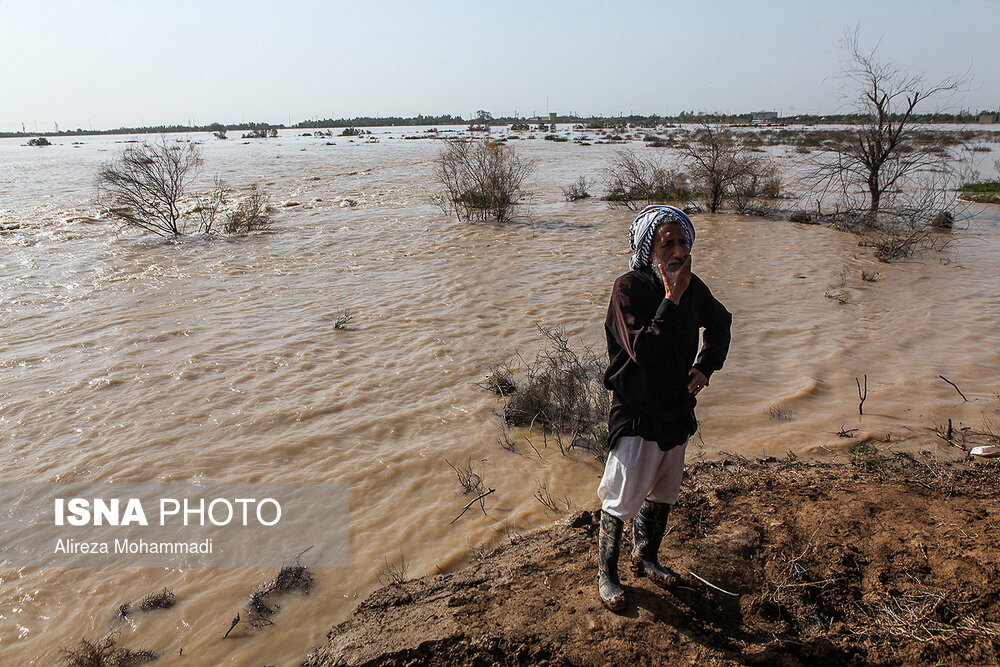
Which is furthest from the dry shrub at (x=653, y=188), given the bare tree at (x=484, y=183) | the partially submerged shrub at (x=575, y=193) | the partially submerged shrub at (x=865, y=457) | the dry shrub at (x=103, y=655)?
the dry shrub at (x=103, y=655)

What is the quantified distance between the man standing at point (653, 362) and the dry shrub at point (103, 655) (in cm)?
218

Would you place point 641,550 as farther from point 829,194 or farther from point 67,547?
point 829,194

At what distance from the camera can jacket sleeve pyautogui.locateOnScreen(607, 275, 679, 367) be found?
6.92 feet

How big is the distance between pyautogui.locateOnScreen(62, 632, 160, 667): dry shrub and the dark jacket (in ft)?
7.96

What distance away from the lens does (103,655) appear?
271 cm

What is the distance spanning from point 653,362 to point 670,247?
17.3 inches

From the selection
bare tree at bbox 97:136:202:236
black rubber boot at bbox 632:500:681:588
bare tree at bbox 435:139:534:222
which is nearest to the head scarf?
Result: black rubber boot at bbox 632:500:681:588

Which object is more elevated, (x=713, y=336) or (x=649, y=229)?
(x=649, y=229)

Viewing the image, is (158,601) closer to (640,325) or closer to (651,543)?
(651,543)

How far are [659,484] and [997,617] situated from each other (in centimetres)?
135

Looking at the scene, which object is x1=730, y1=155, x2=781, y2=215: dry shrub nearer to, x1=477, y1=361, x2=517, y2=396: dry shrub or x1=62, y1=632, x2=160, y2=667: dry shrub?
x1=477, y1=361, x2=517, y2=396: dry shrub

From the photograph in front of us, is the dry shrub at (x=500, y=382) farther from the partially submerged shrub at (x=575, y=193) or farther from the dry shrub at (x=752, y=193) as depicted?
the partially submerged shrub at (x=575, y=193)

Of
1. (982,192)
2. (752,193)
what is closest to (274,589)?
(752,193)

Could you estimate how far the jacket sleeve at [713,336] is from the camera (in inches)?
91.8
